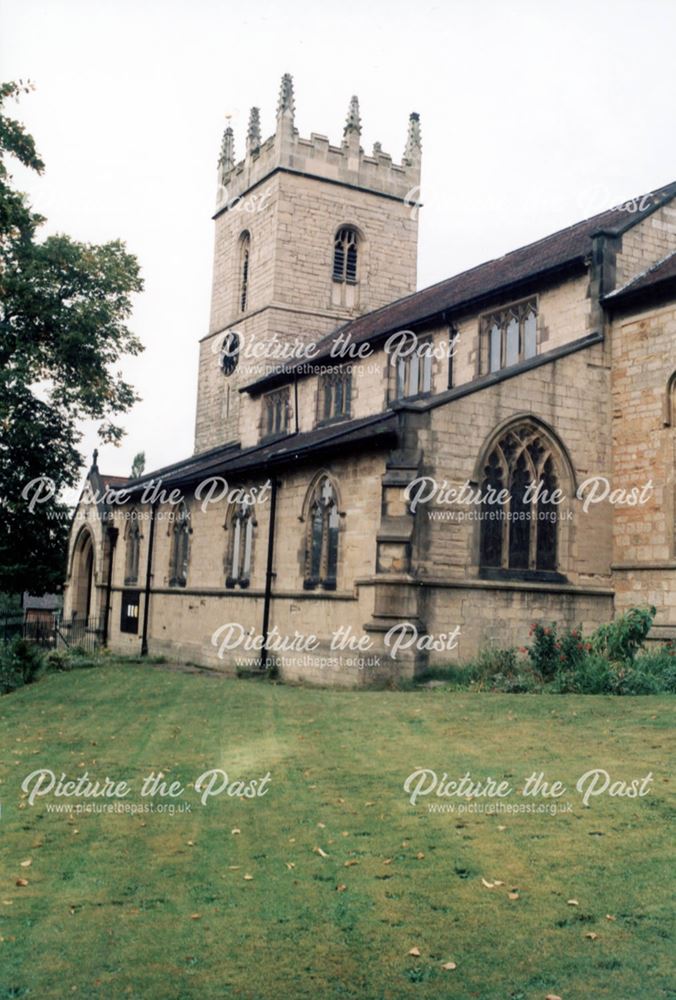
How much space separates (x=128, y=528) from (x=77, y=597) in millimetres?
7049

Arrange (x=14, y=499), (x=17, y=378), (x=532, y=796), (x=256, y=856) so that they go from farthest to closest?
(x=14, y=499) < (x=17, y=378) < (x=532, y=796) < (x=256, y=856)

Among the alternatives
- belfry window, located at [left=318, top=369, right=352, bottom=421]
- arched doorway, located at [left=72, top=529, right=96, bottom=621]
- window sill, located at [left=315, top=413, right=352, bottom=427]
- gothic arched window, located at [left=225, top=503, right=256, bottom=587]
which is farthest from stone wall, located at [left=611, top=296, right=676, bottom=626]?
arched doorway, located at [left=72, top=529, right=96, bottom=621]

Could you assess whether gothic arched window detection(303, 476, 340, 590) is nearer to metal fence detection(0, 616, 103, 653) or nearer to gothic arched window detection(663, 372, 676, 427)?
gothic arched window detection(663, 372, 676, 427)

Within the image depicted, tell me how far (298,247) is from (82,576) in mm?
16400

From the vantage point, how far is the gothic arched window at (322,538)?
21594 mm

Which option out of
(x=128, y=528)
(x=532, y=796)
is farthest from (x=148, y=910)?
(x=128, y=528)

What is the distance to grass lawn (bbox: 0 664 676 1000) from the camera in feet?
18.2

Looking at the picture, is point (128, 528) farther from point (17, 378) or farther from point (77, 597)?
point (17, 378)

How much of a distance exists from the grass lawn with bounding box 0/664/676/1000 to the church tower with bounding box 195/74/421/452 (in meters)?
28.3

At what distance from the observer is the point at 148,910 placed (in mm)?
6508

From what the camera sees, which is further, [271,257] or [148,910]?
[271,257]

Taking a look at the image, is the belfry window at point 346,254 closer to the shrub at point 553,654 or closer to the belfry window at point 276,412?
the belfry window at point 276,412

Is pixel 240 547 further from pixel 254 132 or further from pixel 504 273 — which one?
pixel 254 132

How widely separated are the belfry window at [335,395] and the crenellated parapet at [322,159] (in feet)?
42.5
